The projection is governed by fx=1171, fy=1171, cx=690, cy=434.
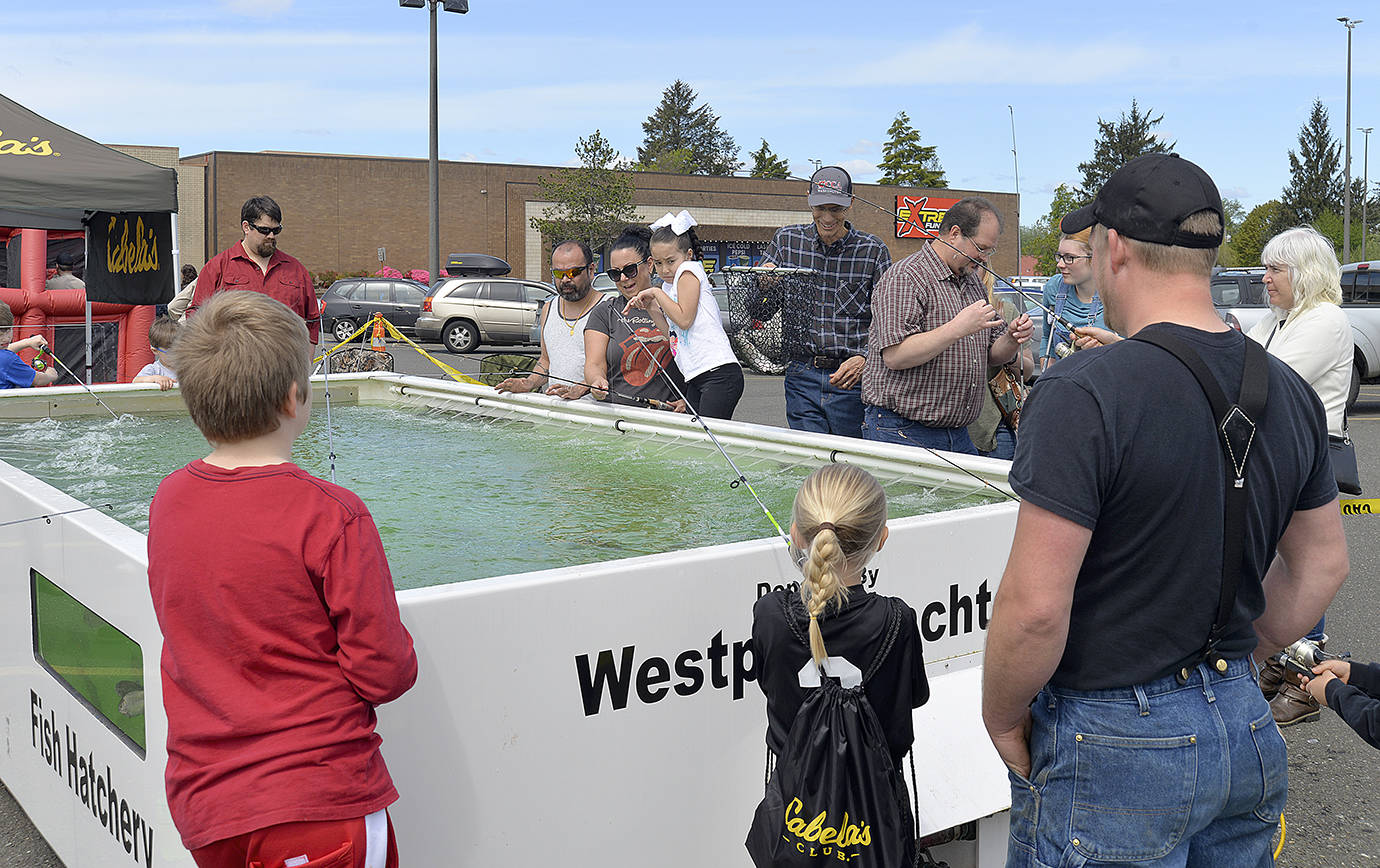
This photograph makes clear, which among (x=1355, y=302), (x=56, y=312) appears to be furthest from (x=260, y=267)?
(x=1355, y=302)

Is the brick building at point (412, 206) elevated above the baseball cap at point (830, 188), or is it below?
above

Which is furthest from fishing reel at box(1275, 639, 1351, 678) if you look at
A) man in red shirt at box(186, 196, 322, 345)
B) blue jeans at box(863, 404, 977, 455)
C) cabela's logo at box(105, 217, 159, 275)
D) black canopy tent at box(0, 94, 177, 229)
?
cabela's logo at box(105, 217, 159, 275)

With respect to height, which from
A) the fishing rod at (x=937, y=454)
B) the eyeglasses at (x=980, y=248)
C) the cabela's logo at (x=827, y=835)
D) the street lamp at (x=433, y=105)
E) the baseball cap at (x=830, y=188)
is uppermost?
the street lamp at (x=433, y=105)

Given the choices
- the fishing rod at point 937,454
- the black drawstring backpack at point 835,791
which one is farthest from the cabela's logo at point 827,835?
the fishing rod at point 937,454

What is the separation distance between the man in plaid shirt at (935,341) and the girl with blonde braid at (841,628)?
6.56 ft

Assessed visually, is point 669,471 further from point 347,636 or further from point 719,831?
point 347,636

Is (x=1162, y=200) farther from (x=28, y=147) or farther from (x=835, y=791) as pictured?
(x=28, y=147)

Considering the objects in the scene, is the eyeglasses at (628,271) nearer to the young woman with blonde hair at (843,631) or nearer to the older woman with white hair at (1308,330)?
the older woman with white hair at (1308,330)

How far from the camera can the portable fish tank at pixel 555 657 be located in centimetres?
223

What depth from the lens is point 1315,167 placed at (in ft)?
198

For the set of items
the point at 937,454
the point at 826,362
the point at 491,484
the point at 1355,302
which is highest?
the point at 1355,302

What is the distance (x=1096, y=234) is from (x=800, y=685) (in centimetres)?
96

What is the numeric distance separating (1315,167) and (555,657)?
6802 centimetres

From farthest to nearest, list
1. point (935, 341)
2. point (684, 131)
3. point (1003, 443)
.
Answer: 1. point (684, 131)
2. point (1003, 443)
3. point (935, 341)
